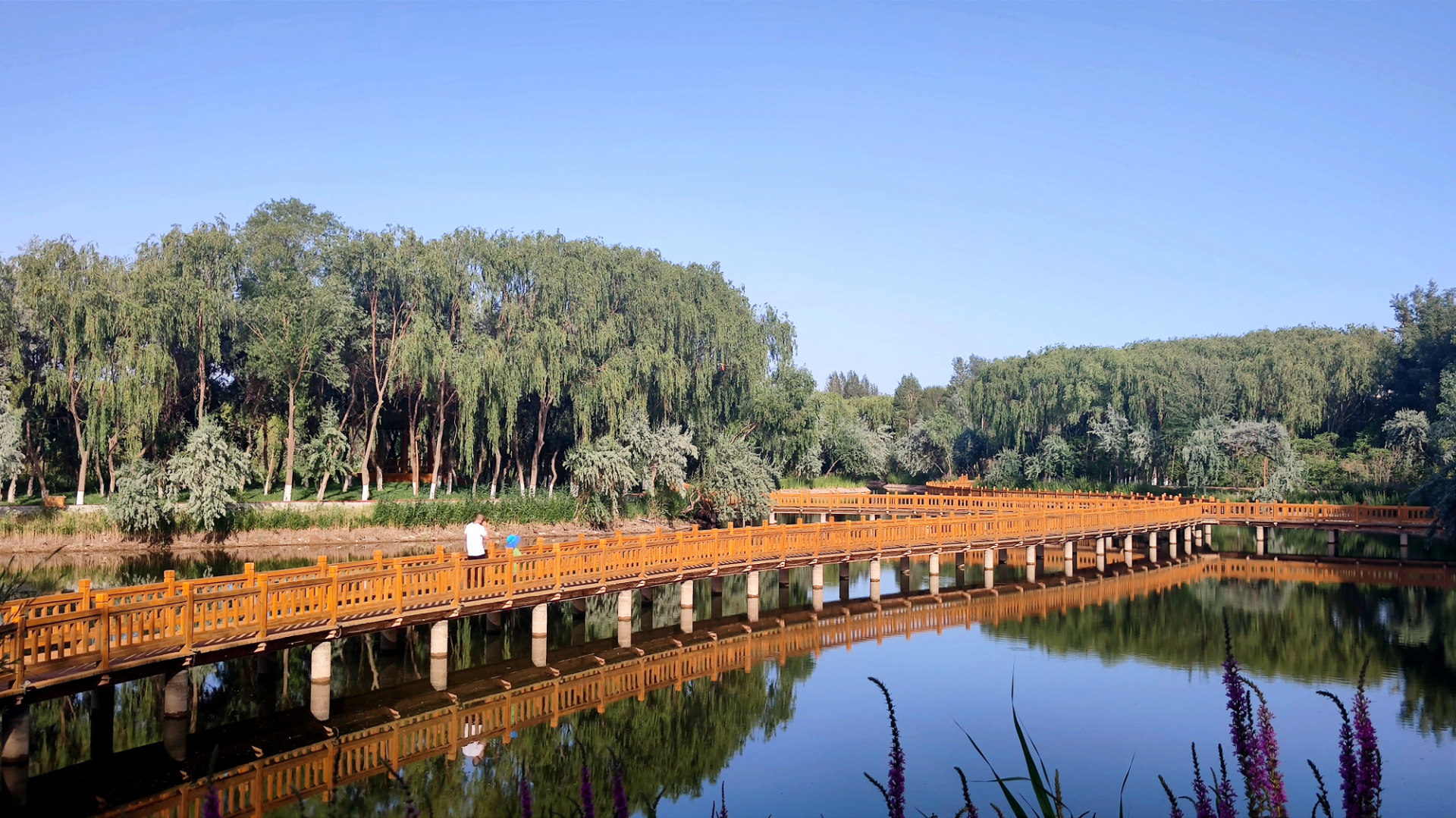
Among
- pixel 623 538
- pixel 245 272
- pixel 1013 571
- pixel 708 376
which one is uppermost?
pixel 245 272

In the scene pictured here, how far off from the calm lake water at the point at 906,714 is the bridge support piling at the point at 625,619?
79 centimetres

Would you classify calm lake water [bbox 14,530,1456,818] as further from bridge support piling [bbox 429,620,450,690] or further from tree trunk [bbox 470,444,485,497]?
tree trunk [bbox 470,444,485,497]

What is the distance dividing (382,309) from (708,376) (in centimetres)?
1383

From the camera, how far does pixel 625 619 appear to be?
81.4ft

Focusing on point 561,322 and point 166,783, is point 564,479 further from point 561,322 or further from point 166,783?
point 166,783

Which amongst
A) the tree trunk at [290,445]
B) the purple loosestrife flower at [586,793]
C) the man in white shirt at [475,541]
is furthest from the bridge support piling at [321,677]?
the tree trunk at [290,445]

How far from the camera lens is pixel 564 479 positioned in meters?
56.2

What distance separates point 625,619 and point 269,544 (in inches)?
784

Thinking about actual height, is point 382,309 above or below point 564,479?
above

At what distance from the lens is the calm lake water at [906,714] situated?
15.1 metres

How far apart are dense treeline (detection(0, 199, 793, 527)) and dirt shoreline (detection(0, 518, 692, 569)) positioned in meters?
1.31

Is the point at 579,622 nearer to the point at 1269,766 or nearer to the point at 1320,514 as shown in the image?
the point at 1269,766

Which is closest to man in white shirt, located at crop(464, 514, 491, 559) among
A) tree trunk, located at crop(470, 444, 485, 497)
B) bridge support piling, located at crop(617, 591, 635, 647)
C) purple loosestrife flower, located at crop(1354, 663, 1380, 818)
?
bridge support piling, located at crop(617, 591, 635, 647)

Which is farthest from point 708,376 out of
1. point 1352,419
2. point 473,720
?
point 1352,419
